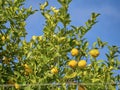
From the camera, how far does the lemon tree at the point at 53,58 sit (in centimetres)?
576

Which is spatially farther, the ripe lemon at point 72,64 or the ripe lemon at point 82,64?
the ripe lemon at point 72,64

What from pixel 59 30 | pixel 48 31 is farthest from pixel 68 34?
pixel 48 31

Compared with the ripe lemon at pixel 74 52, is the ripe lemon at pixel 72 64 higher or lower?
lower

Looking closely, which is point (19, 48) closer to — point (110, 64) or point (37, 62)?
point (37, 62)

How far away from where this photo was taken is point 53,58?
6254 millimetres

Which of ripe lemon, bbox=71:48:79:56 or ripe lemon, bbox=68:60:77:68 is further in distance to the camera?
ripe lemon, bbox=71:48:79:56

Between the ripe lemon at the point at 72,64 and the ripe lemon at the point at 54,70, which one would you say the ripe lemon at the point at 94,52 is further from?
the ripe lemon at the point at 54,70

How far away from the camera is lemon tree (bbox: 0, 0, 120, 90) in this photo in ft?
18.9

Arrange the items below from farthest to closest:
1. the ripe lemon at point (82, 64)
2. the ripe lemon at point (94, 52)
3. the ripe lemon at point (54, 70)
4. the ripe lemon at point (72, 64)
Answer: the ripe lemon at point (54, 70) < the ripe lemon at point (94, 52) < the ripe lemon at point (72, 64) < the ripe lemon at point (82, 64)

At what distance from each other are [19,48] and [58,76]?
3.87ft

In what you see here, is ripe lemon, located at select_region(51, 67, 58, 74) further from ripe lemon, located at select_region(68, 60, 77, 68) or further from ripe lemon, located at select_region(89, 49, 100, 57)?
ripe lemon, located at select_region(89, 49, 100, 57)

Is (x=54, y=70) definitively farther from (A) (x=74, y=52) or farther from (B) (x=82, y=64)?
(B) (x=82, y=64)

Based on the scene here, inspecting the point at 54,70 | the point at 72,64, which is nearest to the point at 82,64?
the point at 72,64

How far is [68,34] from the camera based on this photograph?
6430 millimetres
